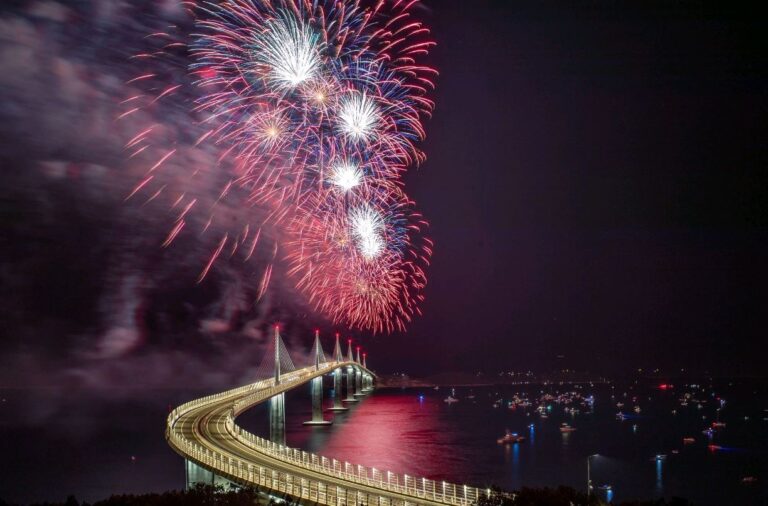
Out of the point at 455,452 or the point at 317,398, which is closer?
the point at 455,452

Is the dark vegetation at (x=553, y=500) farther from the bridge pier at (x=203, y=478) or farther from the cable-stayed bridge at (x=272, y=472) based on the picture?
the bridge pier at (x=203, y=478)

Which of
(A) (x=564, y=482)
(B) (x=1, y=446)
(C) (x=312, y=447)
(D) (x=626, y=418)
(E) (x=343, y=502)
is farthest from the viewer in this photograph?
(D) (x=626, y=418)

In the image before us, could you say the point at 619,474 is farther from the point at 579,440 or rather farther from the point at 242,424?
the point at 242,424

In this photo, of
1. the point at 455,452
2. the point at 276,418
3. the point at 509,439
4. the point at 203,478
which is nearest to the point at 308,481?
the point at 203,478

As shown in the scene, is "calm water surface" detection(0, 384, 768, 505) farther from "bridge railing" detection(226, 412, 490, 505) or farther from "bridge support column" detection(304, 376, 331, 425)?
"bridge railing" detection(226, 412, 490, 505)

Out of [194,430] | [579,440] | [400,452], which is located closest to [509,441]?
[579,440]

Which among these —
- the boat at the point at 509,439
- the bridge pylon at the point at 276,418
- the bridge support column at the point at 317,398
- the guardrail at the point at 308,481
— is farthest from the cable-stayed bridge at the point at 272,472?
the bridge support column at the point at 317,398

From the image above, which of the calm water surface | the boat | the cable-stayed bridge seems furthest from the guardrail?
the boat

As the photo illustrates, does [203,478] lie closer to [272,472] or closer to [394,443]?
[272,472]
